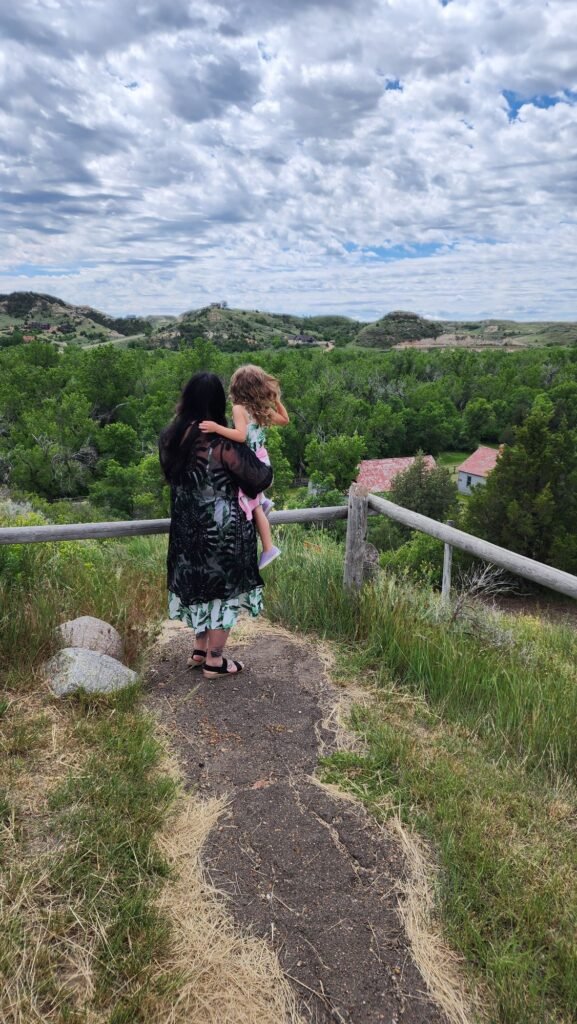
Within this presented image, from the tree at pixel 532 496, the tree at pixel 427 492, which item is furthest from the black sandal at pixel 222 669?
the tree at pixel 427 492

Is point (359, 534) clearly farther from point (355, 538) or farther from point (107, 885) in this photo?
point (107, 885)

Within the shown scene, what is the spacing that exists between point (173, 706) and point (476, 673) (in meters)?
1.79

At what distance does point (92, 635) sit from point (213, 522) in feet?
3.73

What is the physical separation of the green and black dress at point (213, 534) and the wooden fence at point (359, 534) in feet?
1.46

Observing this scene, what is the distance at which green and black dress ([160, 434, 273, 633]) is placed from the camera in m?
3.38

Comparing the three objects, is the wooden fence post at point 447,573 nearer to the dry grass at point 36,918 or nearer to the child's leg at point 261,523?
the child's leg at point 261,523

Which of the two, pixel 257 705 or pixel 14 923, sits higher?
pixel 14 923

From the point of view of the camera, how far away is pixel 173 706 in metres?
3.49

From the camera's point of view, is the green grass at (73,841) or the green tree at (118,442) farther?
the green tree at (118,442)

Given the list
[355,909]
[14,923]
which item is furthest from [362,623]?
[14,923]

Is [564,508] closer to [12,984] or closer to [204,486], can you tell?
[204,486]

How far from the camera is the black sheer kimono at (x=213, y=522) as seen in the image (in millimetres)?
3371

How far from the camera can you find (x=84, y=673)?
Answer: 11.2 ft

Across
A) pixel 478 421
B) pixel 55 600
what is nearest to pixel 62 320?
pixel 478 421
